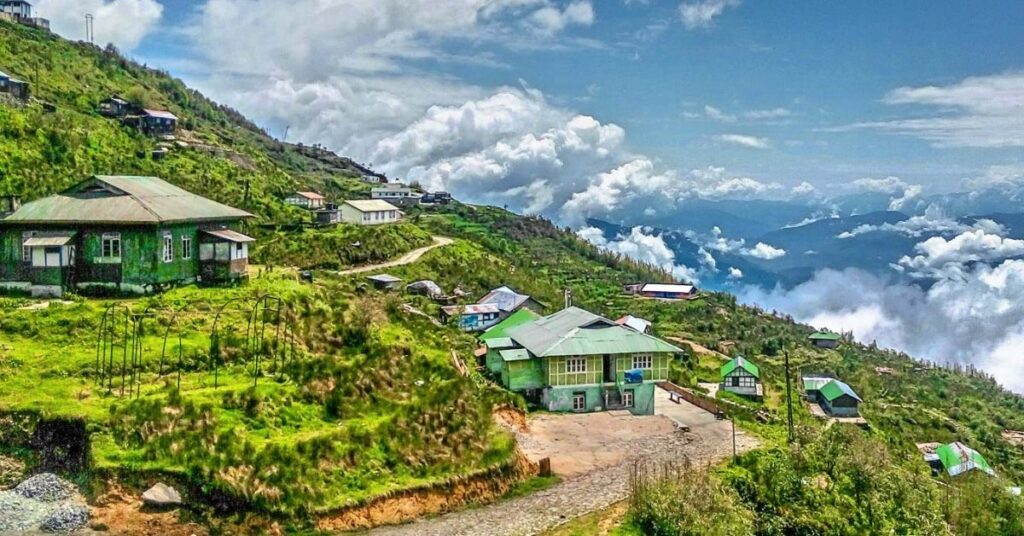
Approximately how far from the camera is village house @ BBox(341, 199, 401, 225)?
261 feet

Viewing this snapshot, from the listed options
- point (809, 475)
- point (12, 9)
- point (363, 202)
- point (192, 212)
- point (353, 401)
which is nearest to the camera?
point (353, 401)

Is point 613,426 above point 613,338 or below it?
below

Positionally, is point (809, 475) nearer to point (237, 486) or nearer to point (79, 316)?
point (237, 486)

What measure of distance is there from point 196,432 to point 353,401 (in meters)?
4.96

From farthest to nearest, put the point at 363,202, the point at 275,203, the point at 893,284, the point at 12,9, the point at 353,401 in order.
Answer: the point at 893,284 → the point at 12,9 → the point at 363,202 → the point at 275,203 → the point at 353,401

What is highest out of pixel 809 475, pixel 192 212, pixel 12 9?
pixel 12 9

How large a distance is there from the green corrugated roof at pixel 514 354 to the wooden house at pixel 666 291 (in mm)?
61535

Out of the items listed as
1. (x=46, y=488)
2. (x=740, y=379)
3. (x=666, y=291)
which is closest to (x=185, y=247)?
(x=46, y=488)

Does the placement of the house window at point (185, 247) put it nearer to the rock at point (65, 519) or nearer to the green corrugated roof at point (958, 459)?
the rock at point (65, 519)

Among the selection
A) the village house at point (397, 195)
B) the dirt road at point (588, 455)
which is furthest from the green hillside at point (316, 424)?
the village house at point (397, 195)

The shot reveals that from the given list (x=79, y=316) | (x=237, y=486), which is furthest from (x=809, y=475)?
(x=79, y=316)

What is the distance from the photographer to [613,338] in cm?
3691

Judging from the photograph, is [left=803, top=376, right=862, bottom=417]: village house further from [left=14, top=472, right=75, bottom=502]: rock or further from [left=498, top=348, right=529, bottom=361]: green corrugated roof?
[left=14, top=472, right=75, bottom=502]: rock

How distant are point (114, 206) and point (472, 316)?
1255 inches
